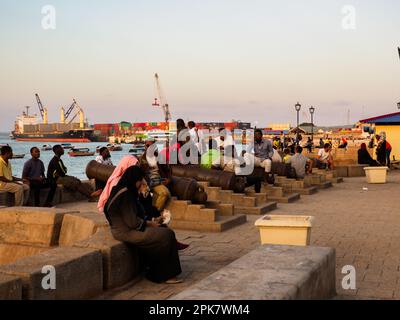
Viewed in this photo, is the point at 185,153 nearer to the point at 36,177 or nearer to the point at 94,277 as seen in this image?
the point at 36,177

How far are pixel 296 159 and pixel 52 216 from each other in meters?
10.4

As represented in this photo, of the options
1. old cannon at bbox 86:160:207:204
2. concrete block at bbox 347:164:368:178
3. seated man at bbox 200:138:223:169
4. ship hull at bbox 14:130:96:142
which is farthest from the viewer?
ship hull at bbox 14:130:96:142

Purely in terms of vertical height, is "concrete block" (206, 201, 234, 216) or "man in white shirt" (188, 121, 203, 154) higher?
A: "man in white shirt" (188, 121, 203, 154)

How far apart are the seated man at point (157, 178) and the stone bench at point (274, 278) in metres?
3.98

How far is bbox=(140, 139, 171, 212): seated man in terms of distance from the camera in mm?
9188

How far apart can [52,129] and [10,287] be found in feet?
553

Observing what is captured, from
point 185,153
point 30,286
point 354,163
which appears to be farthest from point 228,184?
point 354,163

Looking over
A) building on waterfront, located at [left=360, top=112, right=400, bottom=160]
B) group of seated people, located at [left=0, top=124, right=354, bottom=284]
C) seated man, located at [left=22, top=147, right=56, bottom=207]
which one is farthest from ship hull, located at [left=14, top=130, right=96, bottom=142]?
seated man, located at [left=22, top=147, right=56, bottom=207]

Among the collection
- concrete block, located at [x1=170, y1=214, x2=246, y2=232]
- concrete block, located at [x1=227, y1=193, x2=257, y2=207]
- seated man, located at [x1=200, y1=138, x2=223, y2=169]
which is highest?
seated man, located at [x1=200, y1=138, x2=223, y2=169]

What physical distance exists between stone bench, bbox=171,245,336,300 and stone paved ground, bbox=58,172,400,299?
512 millimetres

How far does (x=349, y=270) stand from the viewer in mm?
6402

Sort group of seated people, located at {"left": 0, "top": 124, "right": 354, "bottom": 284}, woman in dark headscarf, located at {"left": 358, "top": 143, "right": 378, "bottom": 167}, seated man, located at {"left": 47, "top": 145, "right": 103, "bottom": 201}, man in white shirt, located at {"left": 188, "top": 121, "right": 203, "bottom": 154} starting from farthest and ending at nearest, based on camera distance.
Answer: woman in dark headscarf, located at {"left": 358, "top": 143, "right": 378, "bottom": 167} < man in white shirt, located at {"left": 188, "top": 121, "right": 203, "bottom": 154} < seated man, located at {"left": 47, "top": 145, "right": 103, "bottom": 201} < group of seated people, located at {"left": 0, "top": 124, "right": 354, "bottom": 284}

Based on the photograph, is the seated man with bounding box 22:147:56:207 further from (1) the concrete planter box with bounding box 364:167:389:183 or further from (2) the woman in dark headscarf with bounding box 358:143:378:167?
(2) the woman in dark headscarf with bounding box 358:143:378:167

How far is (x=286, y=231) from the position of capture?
21.9ft
